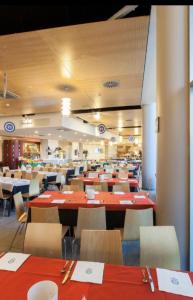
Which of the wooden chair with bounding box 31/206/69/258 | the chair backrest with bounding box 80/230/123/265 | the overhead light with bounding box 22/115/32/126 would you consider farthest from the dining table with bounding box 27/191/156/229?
the overhead light with bounding box 22/115/32/126

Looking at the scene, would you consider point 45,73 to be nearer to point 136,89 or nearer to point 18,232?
point 136,89

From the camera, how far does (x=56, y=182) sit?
7641mm

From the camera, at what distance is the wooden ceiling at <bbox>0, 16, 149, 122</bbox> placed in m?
3.19

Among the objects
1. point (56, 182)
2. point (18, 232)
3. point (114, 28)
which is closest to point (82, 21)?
point (114, 28)

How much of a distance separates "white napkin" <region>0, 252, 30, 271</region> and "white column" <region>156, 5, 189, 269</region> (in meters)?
1.60

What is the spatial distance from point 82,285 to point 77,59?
376 centimetres

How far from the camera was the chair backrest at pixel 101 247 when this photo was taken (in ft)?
5.90

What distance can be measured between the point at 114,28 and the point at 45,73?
7.26 feet

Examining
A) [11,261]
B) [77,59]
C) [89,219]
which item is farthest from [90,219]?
[77,59]

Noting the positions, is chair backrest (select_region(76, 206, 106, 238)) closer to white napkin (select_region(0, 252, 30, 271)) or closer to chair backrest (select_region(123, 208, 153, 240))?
chair backrest (select_region(123, 208, 153, 240))

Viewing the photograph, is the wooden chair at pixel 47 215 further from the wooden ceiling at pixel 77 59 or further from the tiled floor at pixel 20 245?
the wooden ceiling at pixel 77 59

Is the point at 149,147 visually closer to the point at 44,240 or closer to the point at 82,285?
the point at 44,240

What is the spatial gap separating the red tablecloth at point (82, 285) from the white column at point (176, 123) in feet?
3.42

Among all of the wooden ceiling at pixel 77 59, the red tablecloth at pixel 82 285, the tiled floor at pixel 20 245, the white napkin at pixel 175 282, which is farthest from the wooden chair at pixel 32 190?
the white napkin at pixel 175 282
